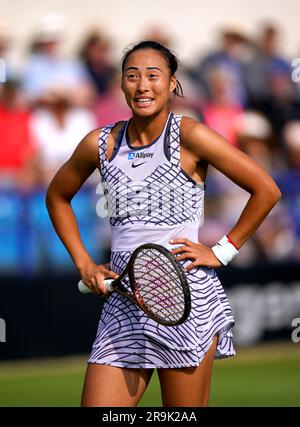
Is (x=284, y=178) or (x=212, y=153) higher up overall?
(x=284, y=178)

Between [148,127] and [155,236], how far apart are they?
1.69 feet

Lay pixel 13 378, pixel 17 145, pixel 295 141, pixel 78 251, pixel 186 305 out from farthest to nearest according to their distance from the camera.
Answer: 1. pixel 295 141
2. pixel 17 145
3. pixel 13 378
4. pixel 78 251
5. pixel 186 305

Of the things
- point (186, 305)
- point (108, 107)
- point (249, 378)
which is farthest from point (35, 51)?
point (186, 305)

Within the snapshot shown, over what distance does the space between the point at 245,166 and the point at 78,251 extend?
0.94 metres

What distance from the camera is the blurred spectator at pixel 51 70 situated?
11391mm

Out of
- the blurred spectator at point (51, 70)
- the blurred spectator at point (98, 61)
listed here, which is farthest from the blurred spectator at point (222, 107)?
the blurred spectator at point (51, 70)

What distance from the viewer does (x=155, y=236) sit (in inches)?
198

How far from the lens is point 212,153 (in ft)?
16.3

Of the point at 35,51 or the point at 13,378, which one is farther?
the point at 35,51

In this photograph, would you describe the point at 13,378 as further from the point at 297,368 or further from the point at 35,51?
the point at 35,51

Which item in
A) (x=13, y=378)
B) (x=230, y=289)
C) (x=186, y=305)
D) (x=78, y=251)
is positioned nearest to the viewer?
(x=186, y=305)

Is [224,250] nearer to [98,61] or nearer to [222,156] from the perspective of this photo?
[222,156]

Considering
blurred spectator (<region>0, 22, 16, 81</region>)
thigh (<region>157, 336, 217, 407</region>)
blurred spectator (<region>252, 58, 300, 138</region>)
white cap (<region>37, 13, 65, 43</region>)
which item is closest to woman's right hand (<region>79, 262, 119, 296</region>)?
thigh (<region>157, 336, 217, 407</region>)
